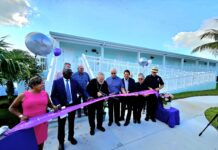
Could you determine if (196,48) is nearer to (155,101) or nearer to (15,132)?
(155,101)

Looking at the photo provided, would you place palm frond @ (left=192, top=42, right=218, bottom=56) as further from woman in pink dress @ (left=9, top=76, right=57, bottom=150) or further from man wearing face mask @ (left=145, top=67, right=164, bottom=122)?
woman in pink dress @ (left=9, top=76, right=57, bottom=150)

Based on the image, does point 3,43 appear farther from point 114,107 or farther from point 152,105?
point 152,105

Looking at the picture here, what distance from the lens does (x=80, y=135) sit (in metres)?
4.15

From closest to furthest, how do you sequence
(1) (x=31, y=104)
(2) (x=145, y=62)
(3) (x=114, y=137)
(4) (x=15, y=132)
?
(4) (x=15, y=132) < (1) (x=31, y=104) < (3) (x=114, y=137) < (2) (x=145, y=62)

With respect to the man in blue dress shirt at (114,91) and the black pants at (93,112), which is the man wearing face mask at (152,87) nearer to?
the man in blue dress shirt at (114,91)

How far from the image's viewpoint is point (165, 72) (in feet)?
35.0

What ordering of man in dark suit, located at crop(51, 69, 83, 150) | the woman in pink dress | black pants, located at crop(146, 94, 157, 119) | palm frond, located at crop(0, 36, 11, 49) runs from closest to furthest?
the woman in pink dress, man in dark suit, located at crop(51, 69, 83, 150), palm frond, located at crop(0, 36, 11, 49), black pants, located at crop(146, 94, 157, 119)

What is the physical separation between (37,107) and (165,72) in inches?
372

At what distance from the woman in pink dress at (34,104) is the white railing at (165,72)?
14.9 feet

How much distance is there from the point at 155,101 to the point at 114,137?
6.63 ft

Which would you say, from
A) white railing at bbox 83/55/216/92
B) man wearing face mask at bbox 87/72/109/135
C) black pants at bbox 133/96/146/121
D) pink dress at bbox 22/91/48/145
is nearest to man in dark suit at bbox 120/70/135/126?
black pants at bbox 133/96/146/121

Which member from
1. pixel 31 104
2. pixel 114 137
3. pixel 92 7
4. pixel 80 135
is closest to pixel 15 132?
pixel 31 104

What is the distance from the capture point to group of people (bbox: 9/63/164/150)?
8.21 ft

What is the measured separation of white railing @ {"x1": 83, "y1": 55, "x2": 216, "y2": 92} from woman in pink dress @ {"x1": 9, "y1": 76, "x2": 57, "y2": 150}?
4528mm
